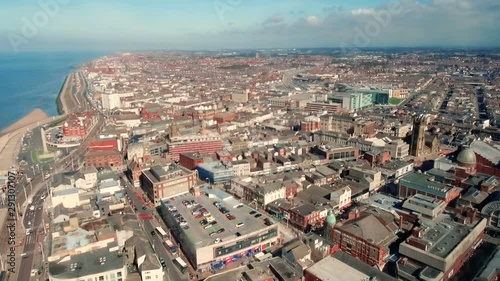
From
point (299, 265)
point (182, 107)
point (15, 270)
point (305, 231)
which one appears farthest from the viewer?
point (182, 107)

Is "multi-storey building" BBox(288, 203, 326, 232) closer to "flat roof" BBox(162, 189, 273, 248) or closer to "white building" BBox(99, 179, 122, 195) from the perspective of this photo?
"flat roof" BBox(162, 189, 273, 248)

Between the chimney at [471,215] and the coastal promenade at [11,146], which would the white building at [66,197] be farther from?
the chimney at [471,215]

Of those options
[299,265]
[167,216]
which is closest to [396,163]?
[299,265]

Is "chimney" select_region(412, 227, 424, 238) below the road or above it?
above

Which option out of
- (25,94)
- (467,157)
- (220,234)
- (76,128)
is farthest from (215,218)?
(25,94)

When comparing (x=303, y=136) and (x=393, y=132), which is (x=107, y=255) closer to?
(x=303, y=136)

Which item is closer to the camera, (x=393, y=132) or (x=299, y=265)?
(x=299, y=265)

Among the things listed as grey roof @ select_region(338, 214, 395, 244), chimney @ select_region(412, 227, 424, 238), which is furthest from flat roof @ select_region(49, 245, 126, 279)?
chimney @ select_region(412, 227, 424, 238)
